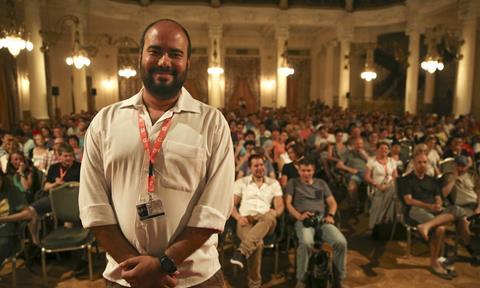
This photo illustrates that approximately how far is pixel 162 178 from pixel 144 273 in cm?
35

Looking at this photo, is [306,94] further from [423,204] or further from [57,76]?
[423,204]

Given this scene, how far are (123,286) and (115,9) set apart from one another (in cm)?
1658

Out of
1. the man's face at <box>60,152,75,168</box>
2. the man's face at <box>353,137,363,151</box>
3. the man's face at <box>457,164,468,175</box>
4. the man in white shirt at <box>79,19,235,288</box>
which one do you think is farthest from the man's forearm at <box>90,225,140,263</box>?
the man's face at <box>353,137,363,151</box>

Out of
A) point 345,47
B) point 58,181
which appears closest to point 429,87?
point 345,47

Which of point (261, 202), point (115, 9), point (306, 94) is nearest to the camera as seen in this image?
point (261, 202)

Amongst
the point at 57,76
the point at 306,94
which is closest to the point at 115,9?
the point at 57,76

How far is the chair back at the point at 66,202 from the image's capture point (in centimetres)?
400

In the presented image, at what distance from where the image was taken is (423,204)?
4406 millimetres

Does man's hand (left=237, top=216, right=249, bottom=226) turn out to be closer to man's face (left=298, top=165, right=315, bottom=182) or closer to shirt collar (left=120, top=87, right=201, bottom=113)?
man's face (left=298, top=165, right=315, bottom=182)

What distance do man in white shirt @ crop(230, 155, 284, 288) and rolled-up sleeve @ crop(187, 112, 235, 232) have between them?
2412mm

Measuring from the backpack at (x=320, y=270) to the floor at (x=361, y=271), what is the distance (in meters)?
0.38

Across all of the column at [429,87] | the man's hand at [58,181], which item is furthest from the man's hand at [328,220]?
the column at [429,87]

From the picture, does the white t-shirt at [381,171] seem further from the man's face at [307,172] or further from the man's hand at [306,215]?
the man's hand at [306,215]

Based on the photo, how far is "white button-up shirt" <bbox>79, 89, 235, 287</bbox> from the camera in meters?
1.35
